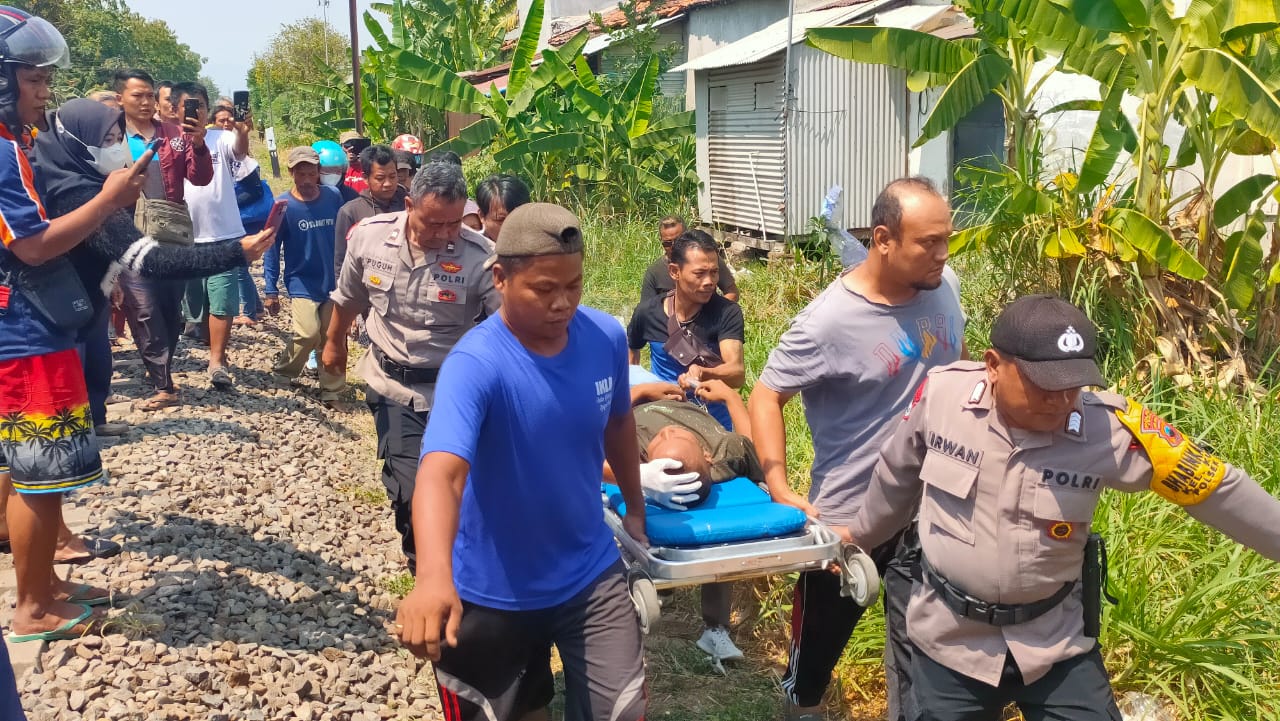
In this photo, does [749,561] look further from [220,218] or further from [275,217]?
[220,218]

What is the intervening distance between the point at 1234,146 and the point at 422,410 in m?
4.61

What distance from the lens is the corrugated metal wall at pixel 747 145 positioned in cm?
1193

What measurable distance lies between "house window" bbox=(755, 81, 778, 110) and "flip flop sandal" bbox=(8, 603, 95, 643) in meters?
9.37

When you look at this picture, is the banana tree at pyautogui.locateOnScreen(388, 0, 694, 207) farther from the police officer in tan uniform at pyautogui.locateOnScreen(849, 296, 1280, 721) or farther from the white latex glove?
the police officer in tan uniform at pyautogui.locateOnScreen(849, 296, 1280, 721)

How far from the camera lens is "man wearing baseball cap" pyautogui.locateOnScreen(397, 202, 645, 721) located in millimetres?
2699

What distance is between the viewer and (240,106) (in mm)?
7977

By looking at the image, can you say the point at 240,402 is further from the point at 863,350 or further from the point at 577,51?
the point at 577,51

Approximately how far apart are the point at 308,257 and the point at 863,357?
19.9 feet

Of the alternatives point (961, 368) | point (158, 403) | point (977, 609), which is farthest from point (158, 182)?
point (977, 609)

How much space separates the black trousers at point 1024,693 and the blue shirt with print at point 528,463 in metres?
0.97

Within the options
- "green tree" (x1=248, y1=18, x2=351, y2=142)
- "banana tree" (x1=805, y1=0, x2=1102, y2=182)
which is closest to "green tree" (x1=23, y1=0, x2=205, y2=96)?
"green tree" (x1=248, y1=18, x2=351, y2=142)

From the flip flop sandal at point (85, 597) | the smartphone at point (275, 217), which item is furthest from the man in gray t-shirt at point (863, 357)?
the flip flop sandal at point (85, 597)

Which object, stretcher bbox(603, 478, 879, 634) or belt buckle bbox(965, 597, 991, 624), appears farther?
stretcher bbox(603, 478, 879, 634)

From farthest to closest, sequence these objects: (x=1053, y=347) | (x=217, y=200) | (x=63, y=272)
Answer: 1. (x=217, y=200)
2. (x=63, y=272)
3. (x=1053, y=347)
